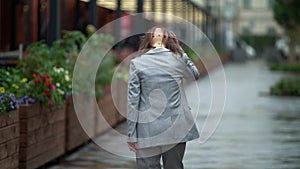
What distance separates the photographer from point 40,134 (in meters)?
9.96

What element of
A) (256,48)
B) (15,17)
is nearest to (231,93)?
(15,17)

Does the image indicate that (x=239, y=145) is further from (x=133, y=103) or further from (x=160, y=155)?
(x=133, y=103)

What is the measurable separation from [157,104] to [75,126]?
4.97 m

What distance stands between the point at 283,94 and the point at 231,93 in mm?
2460

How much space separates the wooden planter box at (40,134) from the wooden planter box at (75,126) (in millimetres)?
324

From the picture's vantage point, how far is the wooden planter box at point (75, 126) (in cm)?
1158

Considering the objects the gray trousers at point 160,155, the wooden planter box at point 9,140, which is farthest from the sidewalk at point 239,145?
the gray trousers at point 160,155

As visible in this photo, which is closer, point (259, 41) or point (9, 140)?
point (9, 140)

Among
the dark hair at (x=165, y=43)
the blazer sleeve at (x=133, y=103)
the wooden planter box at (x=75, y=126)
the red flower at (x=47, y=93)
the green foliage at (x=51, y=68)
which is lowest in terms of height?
the wooden planter box at (x=75, y=126)

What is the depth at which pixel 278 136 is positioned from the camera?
14.2 meters

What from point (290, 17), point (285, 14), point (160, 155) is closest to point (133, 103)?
point (160, 155)

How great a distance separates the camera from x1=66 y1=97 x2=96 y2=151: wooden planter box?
1158cm

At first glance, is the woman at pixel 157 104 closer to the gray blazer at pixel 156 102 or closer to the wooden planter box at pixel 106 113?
the gray blazer at pixel 156 102

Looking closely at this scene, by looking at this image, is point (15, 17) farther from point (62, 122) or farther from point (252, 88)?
point (252, 88)
